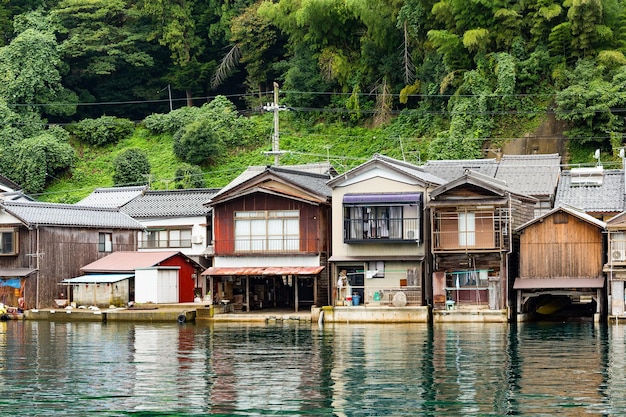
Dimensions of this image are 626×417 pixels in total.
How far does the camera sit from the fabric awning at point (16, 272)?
174 ft

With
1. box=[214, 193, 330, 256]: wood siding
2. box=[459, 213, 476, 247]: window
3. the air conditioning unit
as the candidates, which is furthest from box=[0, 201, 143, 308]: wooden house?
the air conditioning unit

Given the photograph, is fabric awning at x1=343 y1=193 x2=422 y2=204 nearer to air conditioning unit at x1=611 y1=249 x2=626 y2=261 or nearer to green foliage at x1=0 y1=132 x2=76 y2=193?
air conditioning unit at x1=611 y1=249 x2=626 y2=261

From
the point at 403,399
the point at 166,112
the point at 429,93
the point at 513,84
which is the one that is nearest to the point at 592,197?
the point at 513,84

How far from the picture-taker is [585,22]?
63.5 meters

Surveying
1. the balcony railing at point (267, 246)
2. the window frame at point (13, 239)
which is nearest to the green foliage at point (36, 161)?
the window frame at point (13, 239)

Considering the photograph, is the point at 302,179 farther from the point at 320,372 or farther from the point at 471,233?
the point at 320,372

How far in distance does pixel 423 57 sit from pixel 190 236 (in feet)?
69.2

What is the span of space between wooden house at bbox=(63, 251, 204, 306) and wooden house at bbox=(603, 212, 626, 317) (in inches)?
767

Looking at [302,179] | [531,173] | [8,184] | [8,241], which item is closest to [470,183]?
[302,179]

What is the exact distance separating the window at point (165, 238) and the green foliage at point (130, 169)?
10195mm

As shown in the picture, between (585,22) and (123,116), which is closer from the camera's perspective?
(585,22)

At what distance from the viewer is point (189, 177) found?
2726 inches

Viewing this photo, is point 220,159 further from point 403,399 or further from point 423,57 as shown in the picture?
point 403,399

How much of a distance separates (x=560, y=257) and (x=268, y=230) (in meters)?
12.8
